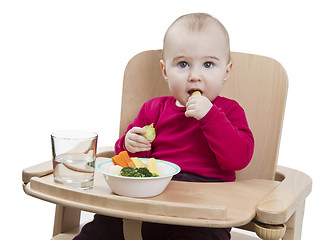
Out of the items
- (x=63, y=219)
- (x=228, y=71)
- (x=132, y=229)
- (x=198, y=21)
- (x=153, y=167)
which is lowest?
(x=63, y=219)

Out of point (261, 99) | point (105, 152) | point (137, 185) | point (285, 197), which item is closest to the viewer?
point (137, 185)

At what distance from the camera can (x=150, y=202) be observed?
172 cm

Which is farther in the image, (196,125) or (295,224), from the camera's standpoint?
(196,125)

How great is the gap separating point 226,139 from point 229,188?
170mm

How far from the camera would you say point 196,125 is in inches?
85.7

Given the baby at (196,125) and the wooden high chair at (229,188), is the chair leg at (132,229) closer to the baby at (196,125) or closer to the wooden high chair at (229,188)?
the wooden high chair at (229,188)

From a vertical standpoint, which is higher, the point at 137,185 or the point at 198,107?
the point at 198,107

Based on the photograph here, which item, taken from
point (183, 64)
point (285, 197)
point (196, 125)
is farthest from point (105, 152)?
point (285, 197)

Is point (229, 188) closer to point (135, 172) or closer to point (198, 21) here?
point (135, 172)

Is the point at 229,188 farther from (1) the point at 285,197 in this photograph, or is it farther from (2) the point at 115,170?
(2) the point at 115,170

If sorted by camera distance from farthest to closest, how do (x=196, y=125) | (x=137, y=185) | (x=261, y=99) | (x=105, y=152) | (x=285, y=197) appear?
(x=105, y=152) < (x=261, y=99) < (x=196, y=125) < (x=285, y=197) < (x=137, y=185)

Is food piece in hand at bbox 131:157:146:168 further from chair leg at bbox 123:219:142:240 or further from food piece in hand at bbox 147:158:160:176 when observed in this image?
chair leg at bbox 123:219:142:240

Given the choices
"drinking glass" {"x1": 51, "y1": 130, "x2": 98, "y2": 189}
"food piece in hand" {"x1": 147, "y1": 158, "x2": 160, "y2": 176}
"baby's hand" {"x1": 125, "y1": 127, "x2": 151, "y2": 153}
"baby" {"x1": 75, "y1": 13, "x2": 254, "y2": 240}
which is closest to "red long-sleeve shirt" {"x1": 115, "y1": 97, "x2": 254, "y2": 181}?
"baby" {"x1": 75, "y1": 13, "x2": 254, "y2": 240}

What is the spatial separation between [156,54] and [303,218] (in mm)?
919
